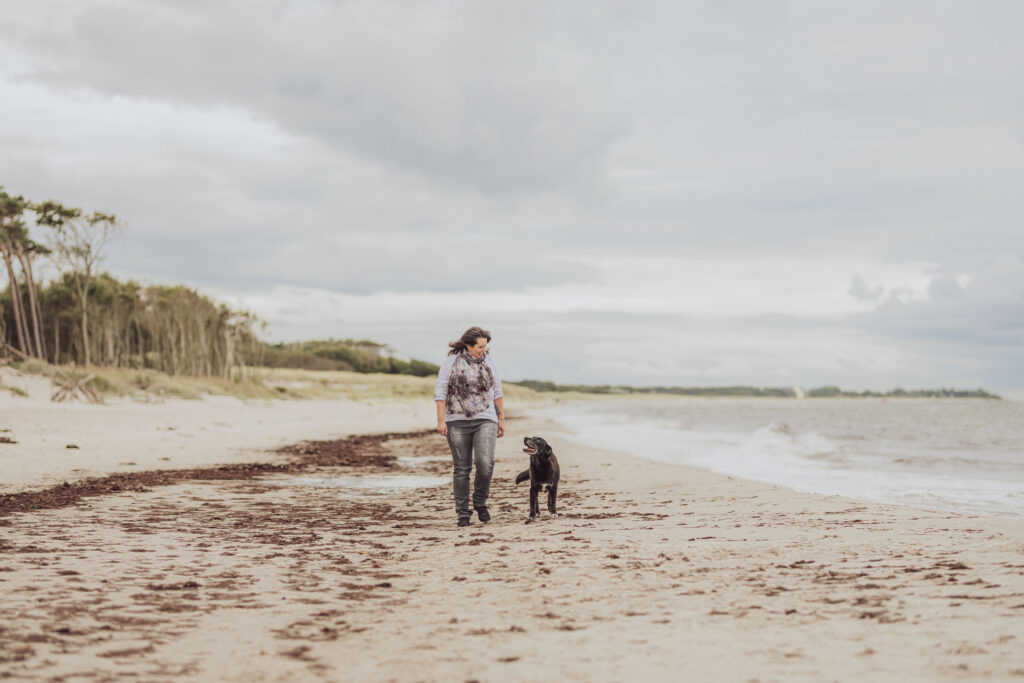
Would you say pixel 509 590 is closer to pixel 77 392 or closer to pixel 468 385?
pixel 468 385

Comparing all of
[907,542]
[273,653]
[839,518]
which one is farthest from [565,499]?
[273,653]

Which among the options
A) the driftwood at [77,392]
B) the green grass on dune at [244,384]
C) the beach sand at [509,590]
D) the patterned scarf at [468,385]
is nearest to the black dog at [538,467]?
the beach sand at [509,590]

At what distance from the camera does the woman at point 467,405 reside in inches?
344

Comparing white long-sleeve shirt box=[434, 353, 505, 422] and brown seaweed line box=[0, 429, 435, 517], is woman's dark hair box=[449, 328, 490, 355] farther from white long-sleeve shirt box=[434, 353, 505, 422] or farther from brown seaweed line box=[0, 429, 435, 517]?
brown seaweed line box=[0, 429, 435, 517]

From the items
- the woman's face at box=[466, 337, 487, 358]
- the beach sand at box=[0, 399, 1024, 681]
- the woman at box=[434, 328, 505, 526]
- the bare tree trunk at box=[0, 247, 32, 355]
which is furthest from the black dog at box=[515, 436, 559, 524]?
the bare tree trunk at box=[0, 247, 32, 355]

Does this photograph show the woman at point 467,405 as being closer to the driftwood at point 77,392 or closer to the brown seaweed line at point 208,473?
the brown seaweed line at point 208,473

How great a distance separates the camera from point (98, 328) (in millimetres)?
54781

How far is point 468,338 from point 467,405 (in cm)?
75

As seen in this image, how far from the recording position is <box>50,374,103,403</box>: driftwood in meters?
27.0

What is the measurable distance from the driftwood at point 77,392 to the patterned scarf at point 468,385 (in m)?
23.2

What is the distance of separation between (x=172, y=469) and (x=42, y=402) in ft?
50.6

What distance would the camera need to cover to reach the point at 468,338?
874 centimetres

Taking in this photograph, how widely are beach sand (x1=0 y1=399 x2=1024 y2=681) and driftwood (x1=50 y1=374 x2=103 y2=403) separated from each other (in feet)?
59.7

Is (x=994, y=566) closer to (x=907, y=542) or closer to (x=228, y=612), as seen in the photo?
(x=907, y=542)
